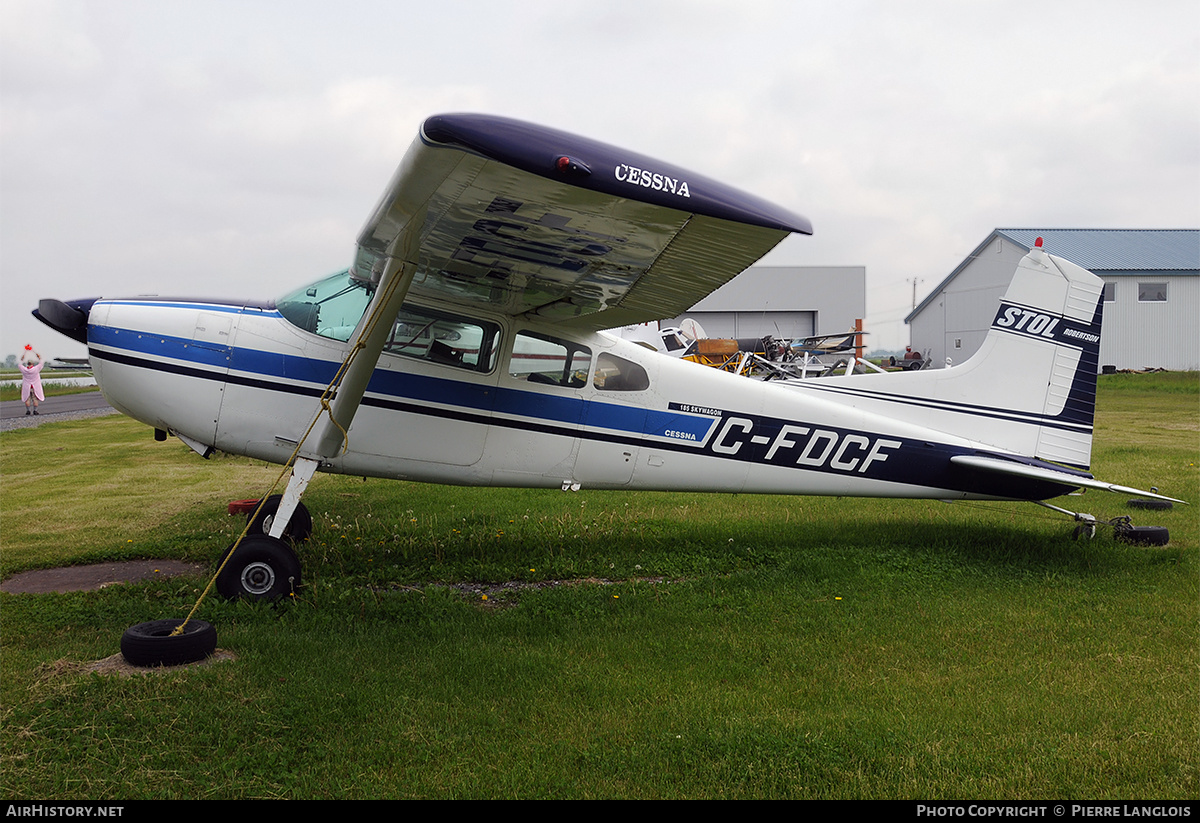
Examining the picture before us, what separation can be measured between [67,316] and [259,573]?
242 cm

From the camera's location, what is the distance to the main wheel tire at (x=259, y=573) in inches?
204

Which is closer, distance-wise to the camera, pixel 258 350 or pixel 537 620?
pixel 537 620

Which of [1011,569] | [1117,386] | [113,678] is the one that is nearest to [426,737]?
[113,678]

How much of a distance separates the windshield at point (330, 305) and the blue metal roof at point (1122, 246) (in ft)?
129

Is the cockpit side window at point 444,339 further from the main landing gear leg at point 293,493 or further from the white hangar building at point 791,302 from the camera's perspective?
the white hangar building at point 791,302

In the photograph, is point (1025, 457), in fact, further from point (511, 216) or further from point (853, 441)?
point (511, 216)

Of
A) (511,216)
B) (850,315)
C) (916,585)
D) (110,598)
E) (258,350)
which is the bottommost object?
(110,598)

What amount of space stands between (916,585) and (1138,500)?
5.11m

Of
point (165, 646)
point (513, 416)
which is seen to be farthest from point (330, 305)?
point (165, 646)

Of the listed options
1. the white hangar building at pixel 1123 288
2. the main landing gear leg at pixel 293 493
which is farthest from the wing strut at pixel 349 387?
the white hangar building at pixel 1123 288

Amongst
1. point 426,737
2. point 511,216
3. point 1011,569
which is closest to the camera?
point 426,737

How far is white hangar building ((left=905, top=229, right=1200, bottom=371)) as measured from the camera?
124ft

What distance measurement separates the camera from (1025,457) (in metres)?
6.93

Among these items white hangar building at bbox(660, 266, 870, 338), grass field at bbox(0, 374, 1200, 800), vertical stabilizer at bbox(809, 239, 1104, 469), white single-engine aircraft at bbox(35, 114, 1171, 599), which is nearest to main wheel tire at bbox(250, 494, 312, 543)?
white single-engine aircraft at bbox(35, 114, 1171, 599)
